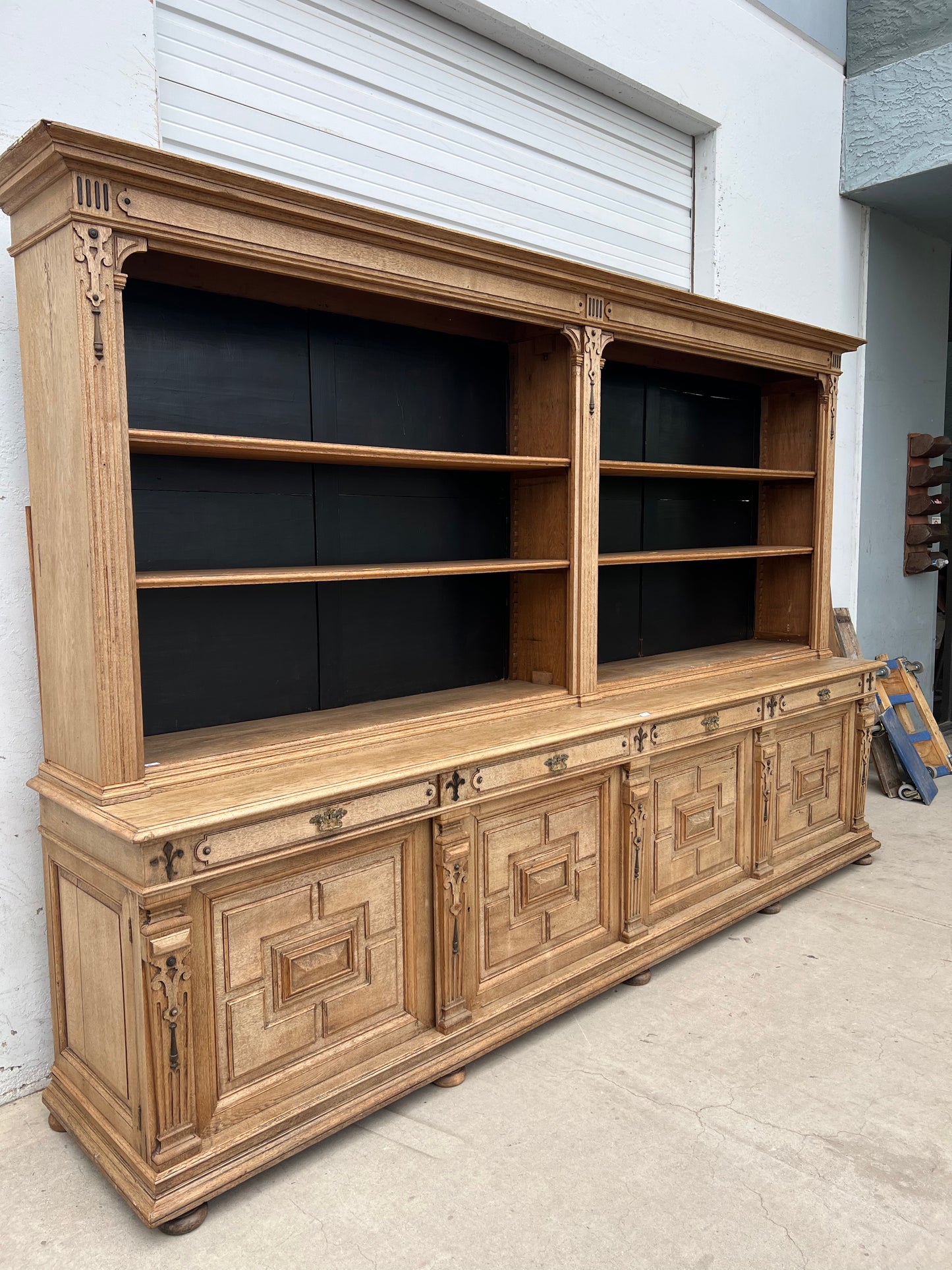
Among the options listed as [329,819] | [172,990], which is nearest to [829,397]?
[329,819]

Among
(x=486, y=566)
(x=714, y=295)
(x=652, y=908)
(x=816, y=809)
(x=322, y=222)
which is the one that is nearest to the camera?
(x=322, y=222)

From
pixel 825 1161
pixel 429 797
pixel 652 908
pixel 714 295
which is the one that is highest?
pixel 714 295

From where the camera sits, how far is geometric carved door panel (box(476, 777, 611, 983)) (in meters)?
2.73

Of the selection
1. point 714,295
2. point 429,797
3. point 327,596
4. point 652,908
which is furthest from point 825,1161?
point 714,295

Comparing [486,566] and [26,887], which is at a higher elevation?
[486,566]

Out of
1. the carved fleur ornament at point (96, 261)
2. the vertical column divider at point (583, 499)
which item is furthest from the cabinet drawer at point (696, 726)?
the carved fleur ornament at point (96, 261)

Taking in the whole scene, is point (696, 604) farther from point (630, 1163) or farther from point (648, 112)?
point (630, 1163)

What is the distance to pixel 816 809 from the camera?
13.4 ft

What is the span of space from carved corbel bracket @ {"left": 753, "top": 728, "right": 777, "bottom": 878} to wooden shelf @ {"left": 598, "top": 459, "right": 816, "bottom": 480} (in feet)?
3.52

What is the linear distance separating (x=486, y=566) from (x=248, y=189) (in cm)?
129

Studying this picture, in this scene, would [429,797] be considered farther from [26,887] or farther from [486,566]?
[26,887]

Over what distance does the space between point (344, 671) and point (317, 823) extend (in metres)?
0.90

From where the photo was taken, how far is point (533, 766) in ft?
9.12

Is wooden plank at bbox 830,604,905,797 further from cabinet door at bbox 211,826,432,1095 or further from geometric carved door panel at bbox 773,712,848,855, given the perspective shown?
cabinet door at bbox 211,826,432,1095
